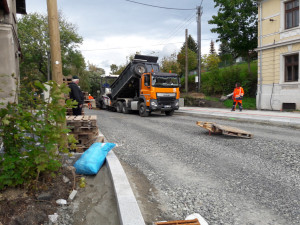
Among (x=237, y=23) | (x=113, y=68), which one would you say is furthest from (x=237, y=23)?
(x=113, y=68)

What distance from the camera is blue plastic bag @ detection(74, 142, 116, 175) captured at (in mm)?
4406

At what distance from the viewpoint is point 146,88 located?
16.2m

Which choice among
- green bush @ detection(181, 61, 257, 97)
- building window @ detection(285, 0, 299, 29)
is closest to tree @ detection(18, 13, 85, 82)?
green bush @ detection(181, 61, 257, 97)

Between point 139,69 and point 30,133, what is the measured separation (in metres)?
14.1

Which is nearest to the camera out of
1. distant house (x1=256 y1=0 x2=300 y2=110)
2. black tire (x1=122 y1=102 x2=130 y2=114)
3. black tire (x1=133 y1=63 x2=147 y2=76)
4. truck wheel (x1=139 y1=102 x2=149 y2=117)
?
truck wheel (x1=139 y1=102 x2=149 y2=117)

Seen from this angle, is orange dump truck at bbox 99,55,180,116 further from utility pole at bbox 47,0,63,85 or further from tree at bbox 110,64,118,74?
tree at bbox 110,64,118,74

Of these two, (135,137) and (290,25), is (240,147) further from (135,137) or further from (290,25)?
(290,25)

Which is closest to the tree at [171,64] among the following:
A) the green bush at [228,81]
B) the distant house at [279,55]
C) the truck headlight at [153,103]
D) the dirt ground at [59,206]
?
the green bush at [228,81]

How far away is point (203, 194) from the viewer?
393 cm

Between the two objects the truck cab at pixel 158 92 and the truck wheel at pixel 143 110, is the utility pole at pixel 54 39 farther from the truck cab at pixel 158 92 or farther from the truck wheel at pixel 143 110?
the truck wheel at pixel 143 110

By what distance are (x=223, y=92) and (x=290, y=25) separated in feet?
29.5

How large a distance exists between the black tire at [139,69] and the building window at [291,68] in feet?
32.9

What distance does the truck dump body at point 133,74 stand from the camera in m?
17.0

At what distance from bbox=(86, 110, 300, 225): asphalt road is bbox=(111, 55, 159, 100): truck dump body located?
9521 millimetres
